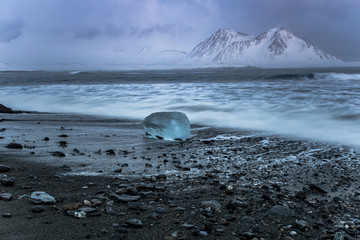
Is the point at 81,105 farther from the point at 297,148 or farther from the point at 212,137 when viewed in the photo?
the point at 297,148

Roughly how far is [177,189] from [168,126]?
3174 mm

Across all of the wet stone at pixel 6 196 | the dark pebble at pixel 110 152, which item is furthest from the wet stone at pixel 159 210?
the dark pebble at pixel 110 152

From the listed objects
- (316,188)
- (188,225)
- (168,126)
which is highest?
(168,126)

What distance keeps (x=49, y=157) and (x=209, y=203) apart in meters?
2.73

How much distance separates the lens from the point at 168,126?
6648mm

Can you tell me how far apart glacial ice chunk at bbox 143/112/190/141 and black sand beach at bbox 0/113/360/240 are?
1.39 ft

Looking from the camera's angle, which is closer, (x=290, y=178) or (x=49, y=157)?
(x=290, y=178)

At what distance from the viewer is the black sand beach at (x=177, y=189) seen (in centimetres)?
253

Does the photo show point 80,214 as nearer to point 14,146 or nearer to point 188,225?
point 188,225

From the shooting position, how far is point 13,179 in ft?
11.2

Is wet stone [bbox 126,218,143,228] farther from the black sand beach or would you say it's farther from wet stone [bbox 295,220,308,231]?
wet stone [bbox 295,220,308,231]

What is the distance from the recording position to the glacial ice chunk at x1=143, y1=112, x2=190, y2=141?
659 cm

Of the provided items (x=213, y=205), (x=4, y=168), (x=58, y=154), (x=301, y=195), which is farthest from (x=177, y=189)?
(x=58, y=154)

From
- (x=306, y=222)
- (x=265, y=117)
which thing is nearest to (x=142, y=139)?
(x=306, y=222)
